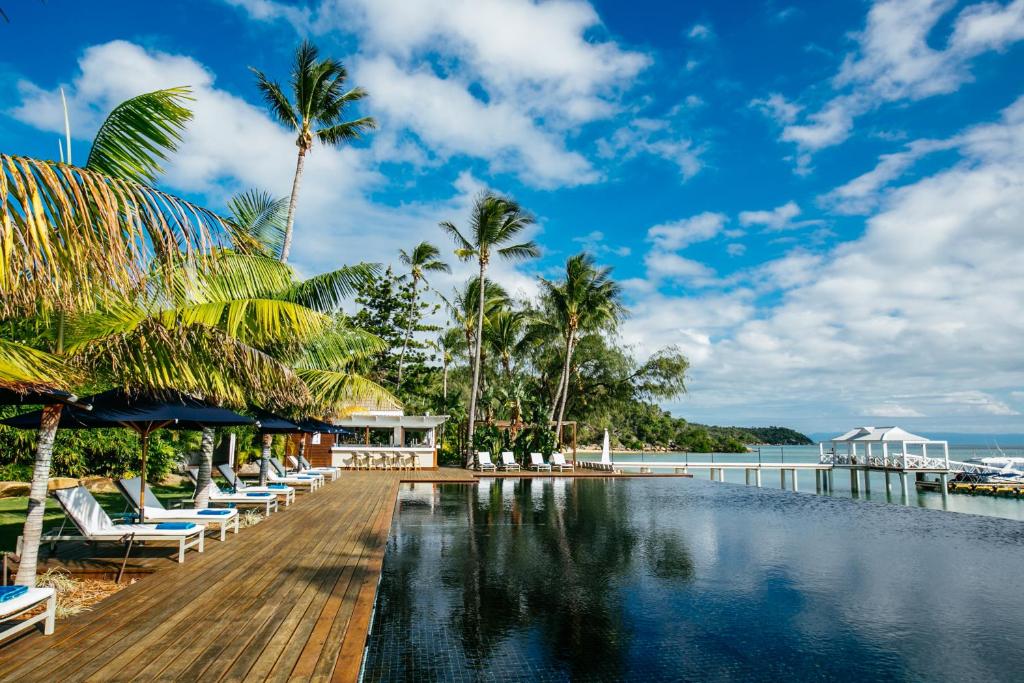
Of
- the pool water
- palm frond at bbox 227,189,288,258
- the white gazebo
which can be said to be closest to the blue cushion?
the pool water

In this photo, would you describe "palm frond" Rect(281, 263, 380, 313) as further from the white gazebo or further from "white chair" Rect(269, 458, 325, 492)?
the white gazebo

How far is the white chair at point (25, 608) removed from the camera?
148 inches

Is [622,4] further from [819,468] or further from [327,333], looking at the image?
[819,468]

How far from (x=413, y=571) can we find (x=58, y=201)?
6080mm

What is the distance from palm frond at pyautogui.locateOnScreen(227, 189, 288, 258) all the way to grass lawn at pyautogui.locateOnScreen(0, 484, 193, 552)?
515cm

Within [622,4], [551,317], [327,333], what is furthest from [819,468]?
[327,333]

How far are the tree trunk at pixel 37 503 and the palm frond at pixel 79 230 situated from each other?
7.25 ft

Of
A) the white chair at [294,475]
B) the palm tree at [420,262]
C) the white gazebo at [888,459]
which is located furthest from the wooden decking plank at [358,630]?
the white gazebo at [888,459]

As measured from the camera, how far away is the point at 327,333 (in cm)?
1108

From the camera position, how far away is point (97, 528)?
640cm

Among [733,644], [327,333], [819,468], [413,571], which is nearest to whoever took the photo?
[733,644]

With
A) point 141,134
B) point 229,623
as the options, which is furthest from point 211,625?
point 141,134

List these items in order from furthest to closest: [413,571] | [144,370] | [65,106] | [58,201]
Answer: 1. [413,571]
2. [144,370]
3. [65,106]
4. [58,201]

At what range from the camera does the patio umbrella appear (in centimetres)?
582
